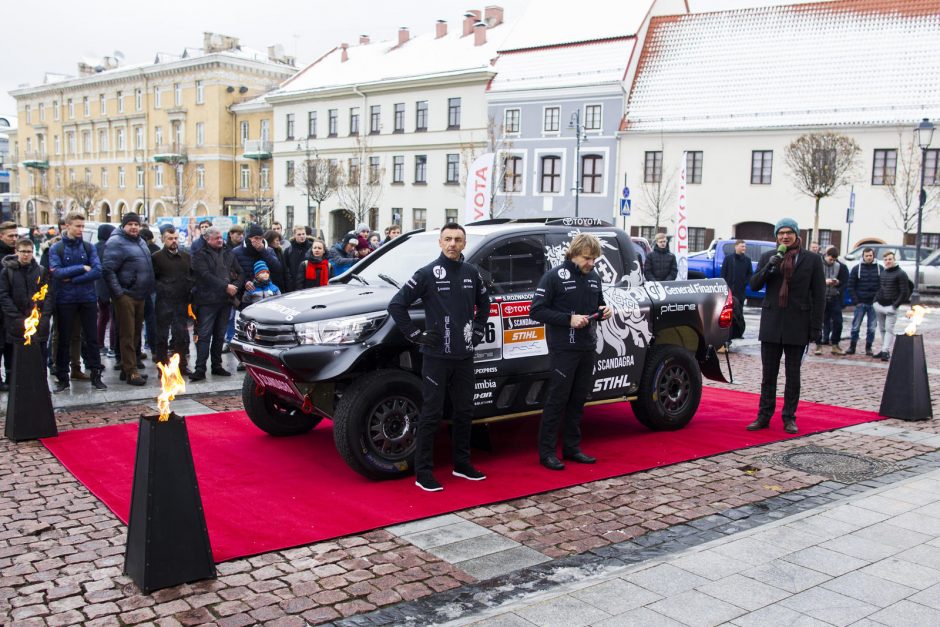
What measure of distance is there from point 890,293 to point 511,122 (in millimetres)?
33344

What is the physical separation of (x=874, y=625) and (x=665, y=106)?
127 feet

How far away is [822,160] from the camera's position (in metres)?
33.4

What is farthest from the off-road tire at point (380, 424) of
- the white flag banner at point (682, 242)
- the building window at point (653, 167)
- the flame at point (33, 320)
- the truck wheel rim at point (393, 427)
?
the building window at point (653, 167)

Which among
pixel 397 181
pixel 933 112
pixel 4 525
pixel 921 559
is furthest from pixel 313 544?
pixel 397 181

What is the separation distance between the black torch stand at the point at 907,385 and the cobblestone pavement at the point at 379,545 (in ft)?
4.96

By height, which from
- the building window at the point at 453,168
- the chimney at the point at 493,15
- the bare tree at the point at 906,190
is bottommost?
the bare tree at the point at 906,190

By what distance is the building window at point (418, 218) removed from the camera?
166 ft

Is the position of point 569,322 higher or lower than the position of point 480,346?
higher

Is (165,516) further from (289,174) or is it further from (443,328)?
(289,174)

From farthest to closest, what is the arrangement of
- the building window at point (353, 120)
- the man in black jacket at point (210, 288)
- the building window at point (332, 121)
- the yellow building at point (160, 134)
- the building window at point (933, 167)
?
the yellow building at point (160, 134) → the building window at point (332, 121) → the building window at point (353, 120) → the building window at point (933, 167) → the man in black jacket at point (210, 288)

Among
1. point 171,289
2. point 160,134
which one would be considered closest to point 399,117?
point 160,134

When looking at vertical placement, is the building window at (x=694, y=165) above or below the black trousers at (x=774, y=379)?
above

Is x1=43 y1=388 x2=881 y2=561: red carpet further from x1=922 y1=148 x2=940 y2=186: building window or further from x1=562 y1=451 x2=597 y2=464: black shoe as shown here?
x1=922 y1=148 x2=940 y2=186: building window

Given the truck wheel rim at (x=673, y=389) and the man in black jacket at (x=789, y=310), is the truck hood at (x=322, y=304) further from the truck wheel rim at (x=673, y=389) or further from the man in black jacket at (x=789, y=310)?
the man in black jacket at (x=789, y=310)
